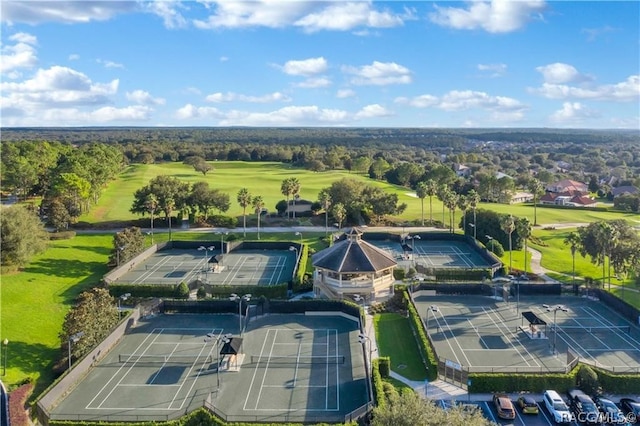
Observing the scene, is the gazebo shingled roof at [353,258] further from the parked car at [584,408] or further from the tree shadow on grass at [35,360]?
the tree shadow on grass at [35,360]

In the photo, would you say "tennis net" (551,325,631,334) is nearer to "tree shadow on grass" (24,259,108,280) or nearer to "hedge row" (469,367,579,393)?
"hedge row" (469,367,579,393)

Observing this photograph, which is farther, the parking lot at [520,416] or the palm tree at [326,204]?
the palm tree at [326,204]

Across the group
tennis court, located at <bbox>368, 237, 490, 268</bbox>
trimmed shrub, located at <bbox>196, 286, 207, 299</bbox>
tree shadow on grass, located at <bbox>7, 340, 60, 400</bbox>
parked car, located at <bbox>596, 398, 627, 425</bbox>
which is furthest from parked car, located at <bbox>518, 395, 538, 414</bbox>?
tree shadow on grass, located at <bbox>7, 340, 60, 400</bbox>

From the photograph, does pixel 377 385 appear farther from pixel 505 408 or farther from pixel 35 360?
pixel 35 360

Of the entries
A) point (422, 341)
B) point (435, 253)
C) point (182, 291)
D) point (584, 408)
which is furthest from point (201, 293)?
point (584, 408)

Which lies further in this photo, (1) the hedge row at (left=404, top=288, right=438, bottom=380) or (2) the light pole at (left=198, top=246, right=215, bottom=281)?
(2) the light pole at (left=198, top=246, right=215, bottom=281)

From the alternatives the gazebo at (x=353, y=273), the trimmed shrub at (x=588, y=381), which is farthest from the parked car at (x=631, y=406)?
the gazebo at (x=353, y=273)
